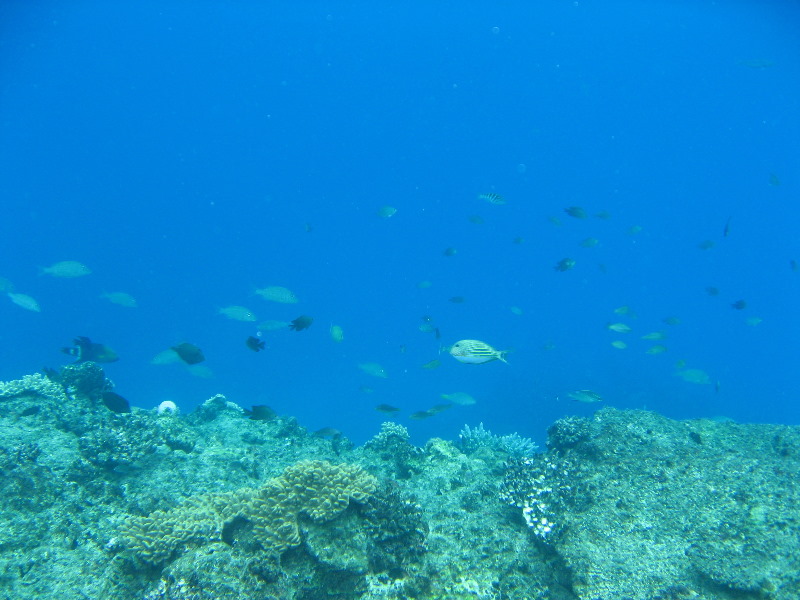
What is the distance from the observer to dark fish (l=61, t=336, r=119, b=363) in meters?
9.23

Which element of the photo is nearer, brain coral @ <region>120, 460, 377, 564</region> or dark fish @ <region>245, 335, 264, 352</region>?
brain coral @ <region>120, 460, 377, 564</region>

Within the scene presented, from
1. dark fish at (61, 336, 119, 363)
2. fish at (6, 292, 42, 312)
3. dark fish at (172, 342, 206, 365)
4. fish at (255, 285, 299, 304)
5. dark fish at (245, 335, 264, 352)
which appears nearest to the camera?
dark fish at (172, 342, 206, 365)

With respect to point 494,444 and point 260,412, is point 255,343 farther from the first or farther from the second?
point 494,444

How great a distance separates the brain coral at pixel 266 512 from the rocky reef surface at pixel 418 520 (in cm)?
2

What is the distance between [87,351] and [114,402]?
258cm

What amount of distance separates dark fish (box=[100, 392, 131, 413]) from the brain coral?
3.23 meters

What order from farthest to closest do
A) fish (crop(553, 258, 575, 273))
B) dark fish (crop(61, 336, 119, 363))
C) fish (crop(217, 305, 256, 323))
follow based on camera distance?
1. fish (crop(553, 258, 575, 273))
2. fish (crop(217, 305, 256, 323))
3. dark fish (crop(61, 336, 119, 363))

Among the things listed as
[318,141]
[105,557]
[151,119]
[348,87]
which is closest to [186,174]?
[151,119]

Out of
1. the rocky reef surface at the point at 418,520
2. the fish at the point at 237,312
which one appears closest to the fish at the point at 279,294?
the fish at the point at 237,312

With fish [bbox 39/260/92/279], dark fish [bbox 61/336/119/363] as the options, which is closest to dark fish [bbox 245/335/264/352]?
dark fish [bbox 61/336/119/363]

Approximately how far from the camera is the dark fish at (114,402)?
746 cm

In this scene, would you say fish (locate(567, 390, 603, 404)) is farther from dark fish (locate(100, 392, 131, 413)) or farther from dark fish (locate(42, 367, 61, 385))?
dark fish (locate(42, 367, 61, 385))

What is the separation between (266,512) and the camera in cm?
464

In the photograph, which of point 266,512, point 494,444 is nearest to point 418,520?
point 266,512
